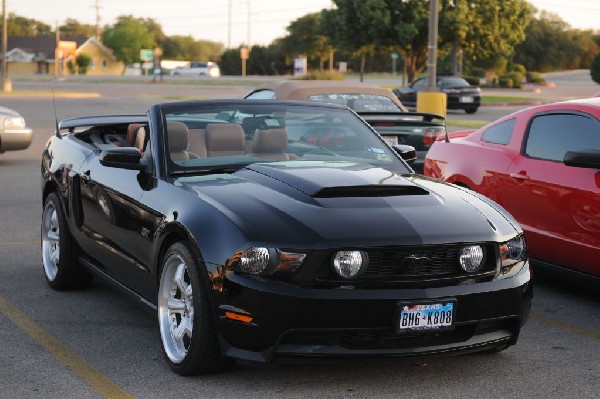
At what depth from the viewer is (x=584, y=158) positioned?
7.22 meters

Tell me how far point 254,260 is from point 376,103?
377 inches

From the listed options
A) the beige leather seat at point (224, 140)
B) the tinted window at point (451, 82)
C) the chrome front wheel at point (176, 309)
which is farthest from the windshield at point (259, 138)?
the tinted window at point (451, 82)

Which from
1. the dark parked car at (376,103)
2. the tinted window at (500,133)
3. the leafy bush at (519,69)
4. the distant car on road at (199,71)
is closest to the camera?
the tinted window at (500,133)

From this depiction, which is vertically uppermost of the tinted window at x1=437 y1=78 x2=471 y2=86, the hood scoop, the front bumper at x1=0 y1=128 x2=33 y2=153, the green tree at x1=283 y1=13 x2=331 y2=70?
the green tree at x1=283 y1=13 x2=331 y2=70

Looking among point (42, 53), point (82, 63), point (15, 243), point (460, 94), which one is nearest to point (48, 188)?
point (15, 243)

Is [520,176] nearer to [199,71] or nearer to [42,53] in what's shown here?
[199,71]

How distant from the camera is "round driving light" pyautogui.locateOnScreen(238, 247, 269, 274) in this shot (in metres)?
5.15

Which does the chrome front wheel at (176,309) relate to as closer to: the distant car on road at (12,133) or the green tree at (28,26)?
the distant car on road at (12,133)

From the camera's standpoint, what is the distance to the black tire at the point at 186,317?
5.34 meters

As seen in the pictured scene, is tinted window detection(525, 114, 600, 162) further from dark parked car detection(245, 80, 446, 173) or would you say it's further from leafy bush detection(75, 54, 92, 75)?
leafy bush detection(75, 54, 92, 75)

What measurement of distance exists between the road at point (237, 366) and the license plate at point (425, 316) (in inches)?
14.4

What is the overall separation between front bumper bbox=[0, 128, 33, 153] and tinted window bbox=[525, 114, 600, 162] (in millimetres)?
10914

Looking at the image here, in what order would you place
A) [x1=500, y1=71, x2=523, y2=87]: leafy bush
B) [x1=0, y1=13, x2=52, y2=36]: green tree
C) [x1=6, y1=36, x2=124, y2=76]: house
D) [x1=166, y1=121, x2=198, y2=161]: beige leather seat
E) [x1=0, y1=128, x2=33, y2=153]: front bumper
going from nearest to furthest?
[x1=166, y1=121, x2=198, y2=161]: beige leather seat, [x1=0, y1=128, x2=33, y2=153]: front bumper, [x1=500, y1=71, x2=523, y2=87]: leafy bush, [x1=6, y1=36, x2=124, y2=76]: house, [x1=0, y1=13, x2=52, y2=36]: green tree

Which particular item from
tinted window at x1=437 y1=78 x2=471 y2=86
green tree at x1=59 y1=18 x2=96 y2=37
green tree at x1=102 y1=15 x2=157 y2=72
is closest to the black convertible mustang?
tinted window at x1=437 y1=78 x2=471 y2=86
